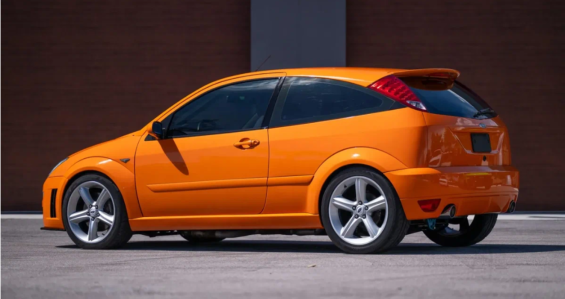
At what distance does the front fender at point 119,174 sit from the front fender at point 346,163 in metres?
1.74

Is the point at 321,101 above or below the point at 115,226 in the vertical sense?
above

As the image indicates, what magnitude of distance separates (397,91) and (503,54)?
29.1 ft

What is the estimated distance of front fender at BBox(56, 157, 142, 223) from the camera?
8.39 m

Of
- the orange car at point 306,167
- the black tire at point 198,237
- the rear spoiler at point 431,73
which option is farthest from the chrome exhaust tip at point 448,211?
the black tire at point 198,237

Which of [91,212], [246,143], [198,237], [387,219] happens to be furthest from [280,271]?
[91,212]

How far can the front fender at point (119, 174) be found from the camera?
8391 millimetres

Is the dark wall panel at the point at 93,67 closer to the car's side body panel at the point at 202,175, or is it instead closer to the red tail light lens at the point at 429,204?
the car's side body panel at the point at 202,175

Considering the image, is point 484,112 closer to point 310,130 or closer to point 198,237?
point 310,130

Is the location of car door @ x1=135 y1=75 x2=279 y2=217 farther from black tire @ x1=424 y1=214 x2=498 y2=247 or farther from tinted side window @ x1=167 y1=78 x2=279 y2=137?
black tire @ x1=424 y1=214 x2=498 y2=247

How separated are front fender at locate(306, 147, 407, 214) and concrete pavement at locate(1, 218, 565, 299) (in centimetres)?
49

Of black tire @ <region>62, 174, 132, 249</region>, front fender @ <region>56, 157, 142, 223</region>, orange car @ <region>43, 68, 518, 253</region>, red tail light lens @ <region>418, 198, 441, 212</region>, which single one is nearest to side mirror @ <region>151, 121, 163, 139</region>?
orange car @ <region>43, 68, 518, 253</region>

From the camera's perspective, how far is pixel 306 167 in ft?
25.0

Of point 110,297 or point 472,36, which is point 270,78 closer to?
point 110,297

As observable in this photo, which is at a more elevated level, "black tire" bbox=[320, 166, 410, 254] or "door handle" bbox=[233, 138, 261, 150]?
"door handle" bbox=[233, 138, 261, 150]
